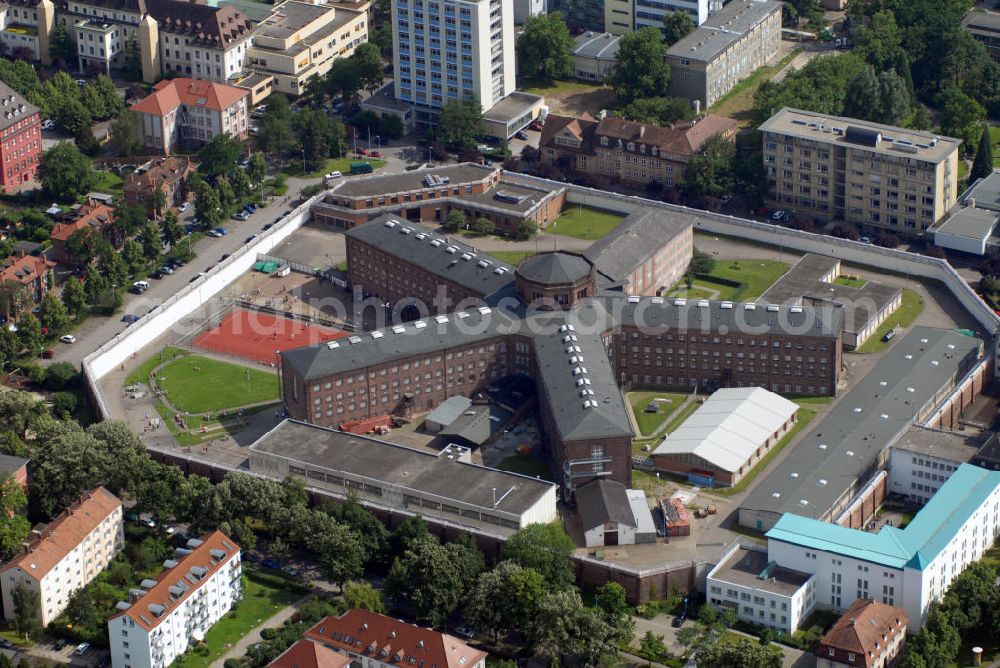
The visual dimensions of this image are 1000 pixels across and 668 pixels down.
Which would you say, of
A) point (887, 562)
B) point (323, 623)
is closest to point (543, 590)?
point (323, 623)

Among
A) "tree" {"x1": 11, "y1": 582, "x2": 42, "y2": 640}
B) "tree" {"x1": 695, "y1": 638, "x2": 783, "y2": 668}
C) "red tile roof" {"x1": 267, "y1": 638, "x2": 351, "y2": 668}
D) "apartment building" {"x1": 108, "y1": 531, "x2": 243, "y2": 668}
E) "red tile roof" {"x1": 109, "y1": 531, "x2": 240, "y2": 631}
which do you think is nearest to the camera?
"tree" {"x1": 695, "y1": 638, "x2": 783, "y2": 668}

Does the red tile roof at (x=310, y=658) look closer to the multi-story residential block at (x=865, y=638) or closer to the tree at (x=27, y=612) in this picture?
the tree at (x=27, y=612)

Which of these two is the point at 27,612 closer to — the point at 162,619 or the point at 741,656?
the point at 162,619

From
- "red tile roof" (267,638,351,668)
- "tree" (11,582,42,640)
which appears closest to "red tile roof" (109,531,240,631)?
"tree" (11,582,42,640)

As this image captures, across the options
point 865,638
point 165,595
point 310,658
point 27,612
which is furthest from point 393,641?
point 865,638

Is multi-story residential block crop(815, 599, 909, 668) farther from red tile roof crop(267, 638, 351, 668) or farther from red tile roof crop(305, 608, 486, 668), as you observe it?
red tile roof crop(267, 638, 351, 668)

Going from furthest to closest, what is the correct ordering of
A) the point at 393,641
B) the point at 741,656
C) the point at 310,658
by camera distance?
the point at 393,641, the point at 310,658, the point at 741,656
